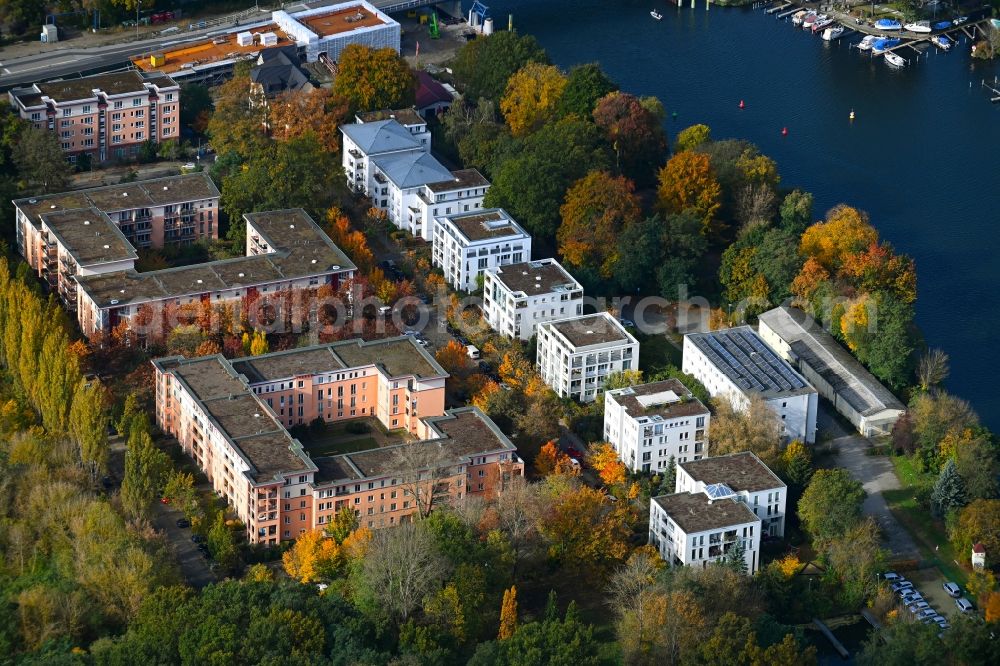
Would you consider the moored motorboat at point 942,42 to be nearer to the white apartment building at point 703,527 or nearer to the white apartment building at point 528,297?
the white apartment building at point 528,297


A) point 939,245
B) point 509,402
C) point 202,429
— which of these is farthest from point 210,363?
point 939,245

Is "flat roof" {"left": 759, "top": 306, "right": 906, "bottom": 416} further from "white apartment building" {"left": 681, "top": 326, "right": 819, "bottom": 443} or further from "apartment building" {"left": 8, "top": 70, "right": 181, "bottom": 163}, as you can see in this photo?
"apartment building" {"left": 8, "top": 70, "right": 181, "bottom": 163}

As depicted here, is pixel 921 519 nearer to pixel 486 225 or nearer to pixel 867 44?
pixel 486 225

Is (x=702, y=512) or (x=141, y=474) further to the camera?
(x=141, y=474)

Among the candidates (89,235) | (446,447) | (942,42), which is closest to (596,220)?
(446,447)

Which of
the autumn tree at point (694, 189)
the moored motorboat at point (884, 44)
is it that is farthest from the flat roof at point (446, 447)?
the moored motorboat at point (884, 44)
